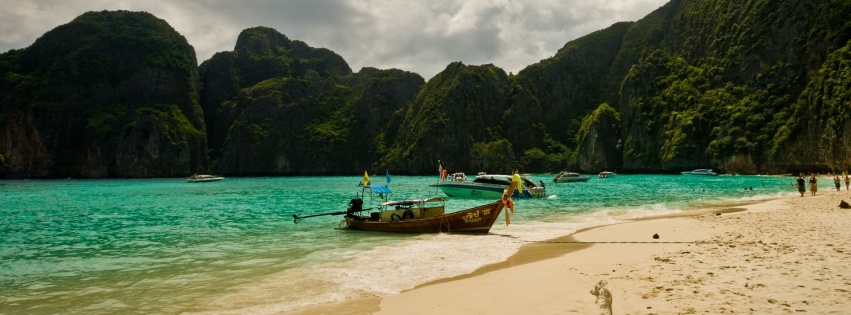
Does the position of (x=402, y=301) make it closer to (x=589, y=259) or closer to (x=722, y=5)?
(x=589, y=259)

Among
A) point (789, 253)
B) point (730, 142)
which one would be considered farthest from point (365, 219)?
point (730, 142)

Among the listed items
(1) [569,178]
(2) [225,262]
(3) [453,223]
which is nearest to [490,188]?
(3) [453,223]

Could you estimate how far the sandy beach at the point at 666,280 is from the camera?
718cm

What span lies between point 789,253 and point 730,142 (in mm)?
121252

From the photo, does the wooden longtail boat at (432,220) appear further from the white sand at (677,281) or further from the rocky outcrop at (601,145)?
the rocky outcrop at (601,145)

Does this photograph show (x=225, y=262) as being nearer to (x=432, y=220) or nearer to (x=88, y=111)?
(x=432, y=220)

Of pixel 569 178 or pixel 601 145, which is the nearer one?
pixel 569 178

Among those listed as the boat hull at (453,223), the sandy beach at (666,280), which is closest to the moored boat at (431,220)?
the boat hull at (453,223)

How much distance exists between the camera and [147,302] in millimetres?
10414

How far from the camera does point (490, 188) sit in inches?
1813

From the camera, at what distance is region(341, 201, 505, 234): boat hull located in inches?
801

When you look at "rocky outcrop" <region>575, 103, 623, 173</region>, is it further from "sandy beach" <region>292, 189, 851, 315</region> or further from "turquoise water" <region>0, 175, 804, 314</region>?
"sandy beach" <region>292, 189, 851, 315</region>

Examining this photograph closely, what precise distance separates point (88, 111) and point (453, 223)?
203572 mm

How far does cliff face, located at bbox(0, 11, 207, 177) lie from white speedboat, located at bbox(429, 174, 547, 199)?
16402cm
